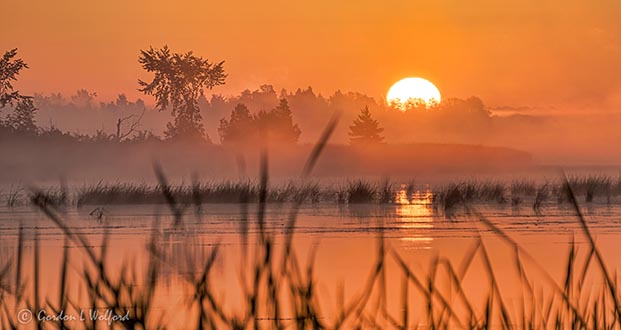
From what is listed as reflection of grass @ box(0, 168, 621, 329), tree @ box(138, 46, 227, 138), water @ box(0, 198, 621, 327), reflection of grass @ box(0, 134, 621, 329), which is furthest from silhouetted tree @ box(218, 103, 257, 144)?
reflection of grass @ box(0, 134, 621, 329)

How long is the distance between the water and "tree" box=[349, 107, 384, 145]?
58.2 m

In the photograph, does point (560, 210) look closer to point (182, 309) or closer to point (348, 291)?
point (348, 291)

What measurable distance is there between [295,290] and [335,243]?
35.4 ft

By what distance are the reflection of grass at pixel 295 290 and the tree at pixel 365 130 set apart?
67.5 metres

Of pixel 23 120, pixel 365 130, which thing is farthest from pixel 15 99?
pixel 365 130

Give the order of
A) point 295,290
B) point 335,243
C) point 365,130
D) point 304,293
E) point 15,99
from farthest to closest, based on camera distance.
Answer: point 365,130 < point 15,99 < point 335,243 < point 295,290 < point 304,293

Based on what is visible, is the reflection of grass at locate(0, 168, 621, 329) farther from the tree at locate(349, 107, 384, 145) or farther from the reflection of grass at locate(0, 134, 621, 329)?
the tree at locate(349, 107, 384, 145)

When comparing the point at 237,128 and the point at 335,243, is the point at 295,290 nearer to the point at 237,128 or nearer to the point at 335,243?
the point at 335,243

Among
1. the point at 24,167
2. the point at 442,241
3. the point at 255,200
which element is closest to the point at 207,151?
the point at 24,167

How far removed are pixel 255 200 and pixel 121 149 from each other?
34.8m

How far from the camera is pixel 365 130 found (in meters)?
84.6

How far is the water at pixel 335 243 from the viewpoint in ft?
33.3

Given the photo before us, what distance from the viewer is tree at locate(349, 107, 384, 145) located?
8429cm

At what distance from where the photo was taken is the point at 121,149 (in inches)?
2467
